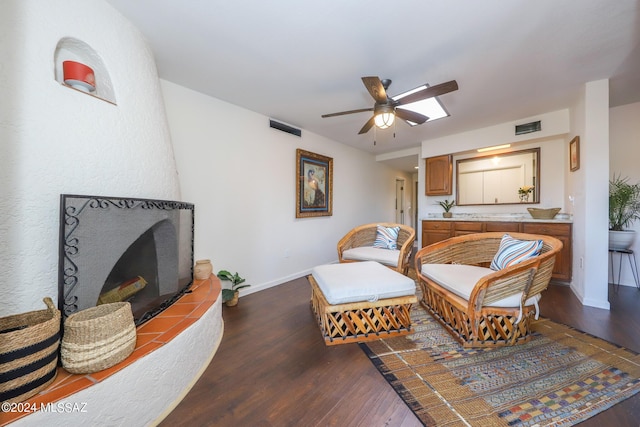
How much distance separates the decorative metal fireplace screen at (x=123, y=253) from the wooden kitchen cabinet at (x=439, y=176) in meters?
4.07

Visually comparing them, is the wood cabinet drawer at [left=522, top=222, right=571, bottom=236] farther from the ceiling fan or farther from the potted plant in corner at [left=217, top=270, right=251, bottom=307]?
the potted plant in corner at [left=217, top=270, right=251, bottom=307]

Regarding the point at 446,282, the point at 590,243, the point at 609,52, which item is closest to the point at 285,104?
the point at 446,282

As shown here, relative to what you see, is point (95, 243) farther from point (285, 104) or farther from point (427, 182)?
point (427, 182)

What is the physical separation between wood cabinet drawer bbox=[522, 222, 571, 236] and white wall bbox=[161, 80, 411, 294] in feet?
9.45

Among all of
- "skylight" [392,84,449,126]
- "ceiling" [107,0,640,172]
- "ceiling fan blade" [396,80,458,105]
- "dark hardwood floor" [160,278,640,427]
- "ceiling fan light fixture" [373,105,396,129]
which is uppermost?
"skylight" [392,84,449,126]

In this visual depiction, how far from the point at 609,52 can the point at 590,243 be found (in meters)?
1.78

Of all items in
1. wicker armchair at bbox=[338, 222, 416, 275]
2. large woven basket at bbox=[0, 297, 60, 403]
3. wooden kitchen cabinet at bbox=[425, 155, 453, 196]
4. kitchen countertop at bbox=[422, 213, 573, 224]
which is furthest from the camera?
wooden kitchen cabinet at bbox=[425, 155, 453, 196]

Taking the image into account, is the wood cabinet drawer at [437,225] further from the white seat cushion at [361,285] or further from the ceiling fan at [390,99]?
the white seat cushion at [361,285]

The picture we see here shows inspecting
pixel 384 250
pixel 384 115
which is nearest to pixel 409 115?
pixel 384 115

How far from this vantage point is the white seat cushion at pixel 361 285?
171 centimetres

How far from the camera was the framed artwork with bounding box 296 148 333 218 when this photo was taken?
11.5ft

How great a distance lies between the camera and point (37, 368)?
2.68 ft

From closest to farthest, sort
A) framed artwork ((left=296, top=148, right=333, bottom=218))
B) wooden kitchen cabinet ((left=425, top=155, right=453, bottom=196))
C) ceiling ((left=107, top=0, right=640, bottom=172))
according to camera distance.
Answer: ceiling ((left=107, top=0, right=640, bottom=172)), framed artwork ((left=296, top=148, right=333, bottom=218)), wooden kitchen cabinet ((left=425, top=155, right=453, bottom=196))

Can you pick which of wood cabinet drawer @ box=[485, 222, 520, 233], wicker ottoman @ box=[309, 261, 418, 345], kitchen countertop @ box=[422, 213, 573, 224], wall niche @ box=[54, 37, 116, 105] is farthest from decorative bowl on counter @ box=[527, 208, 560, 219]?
wall niche @ box=[54, 37, 116, 105]
